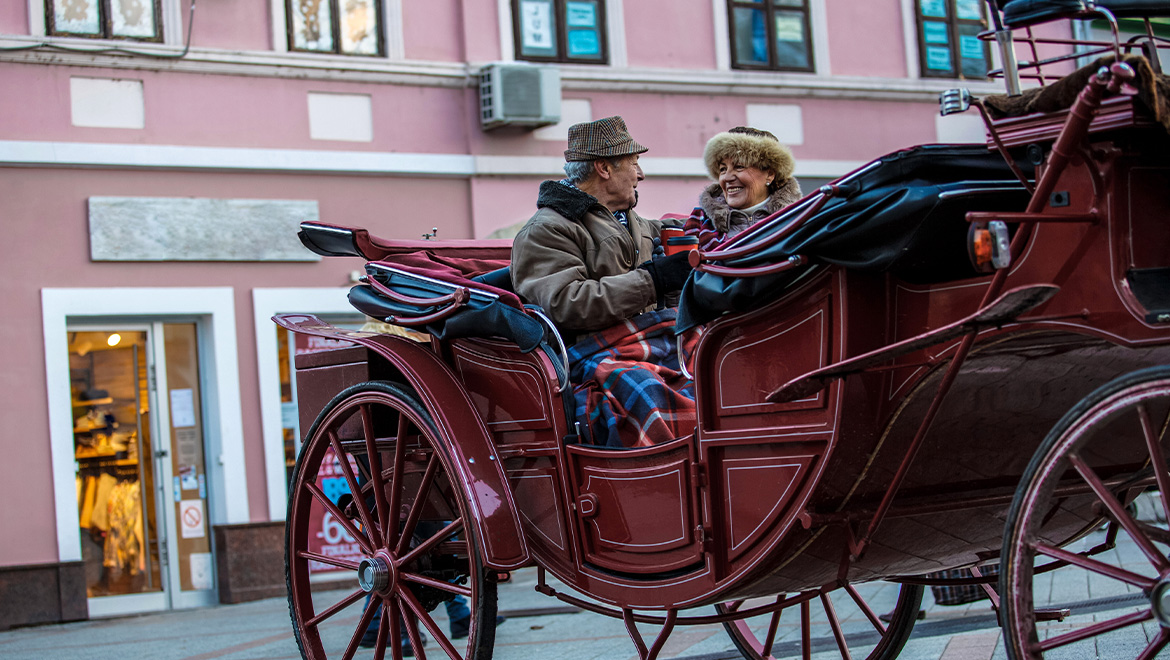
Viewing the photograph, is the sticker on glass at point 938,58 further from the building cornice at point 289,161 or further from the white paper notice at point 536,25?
the white paper notice at point 536,25

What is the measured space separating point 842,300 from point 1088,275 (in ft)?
1.99

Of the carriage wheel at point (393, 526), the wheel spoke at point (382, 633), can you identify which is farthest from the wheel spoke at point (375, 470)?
the wheel spoke at point (382, 633)

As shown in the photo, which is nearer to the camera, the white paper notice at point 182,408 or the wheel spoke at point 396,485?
the wheel spoke at point 396,485

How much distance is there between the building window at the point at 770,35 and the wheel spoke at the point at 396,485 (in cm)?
851

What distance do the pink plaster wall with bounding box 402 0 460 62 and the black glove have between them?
287 inches

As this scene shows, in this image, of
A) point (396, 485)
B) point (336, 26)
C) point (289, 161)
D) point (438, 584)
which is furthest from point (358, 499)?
Answer: point (336, 26)

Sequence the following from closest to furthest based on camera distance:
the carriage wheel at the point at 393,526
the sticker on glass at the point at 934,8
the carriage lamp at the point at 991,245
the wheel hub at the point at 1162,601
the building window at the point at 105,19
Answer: the wheel hub at the point at 1162,601 → the carriage lamp at the point at 991,245 → the carriage wheel at the point at 393,526 → the building window at the point at 105,19 → the sticker on glass at the point at 934,8

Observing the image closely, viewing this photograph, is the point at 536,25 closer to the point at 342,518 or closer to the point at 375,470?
the point at 342,518

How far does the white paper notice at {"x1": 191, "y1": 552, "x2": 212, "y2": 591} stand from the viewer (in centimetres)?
1005

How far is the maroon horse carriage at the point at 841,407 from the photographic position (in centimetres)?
266

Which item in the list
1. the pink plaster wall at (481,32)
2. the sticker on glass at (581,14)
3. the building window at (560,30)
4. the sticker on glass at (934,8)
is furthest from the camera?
the sticker on glass at (934,8)

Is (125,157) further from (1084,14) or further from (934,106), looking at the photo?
(1084,14)

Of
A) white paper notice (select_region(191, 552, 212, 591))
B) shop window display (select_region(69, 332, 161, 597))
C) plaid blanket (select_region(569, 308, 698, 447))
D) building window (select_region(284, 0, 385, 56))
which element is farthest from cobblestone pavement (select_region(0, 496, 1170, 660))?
building window (select_region(284, 0, 385, 56))

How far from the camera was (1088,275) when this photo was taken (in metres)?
2.69
